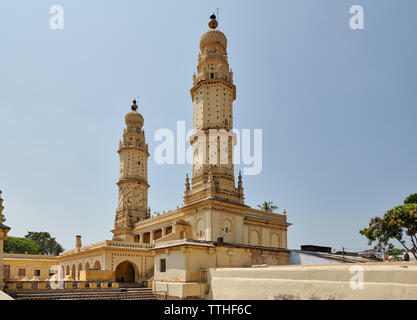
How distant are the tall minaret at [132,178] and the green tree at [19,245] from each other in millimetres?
38165

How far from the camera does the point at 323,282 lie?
1675 cm

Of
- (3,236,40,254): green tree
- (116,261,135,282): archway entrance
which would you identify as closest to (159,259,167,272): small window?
(116,261,135,282): archway entrance

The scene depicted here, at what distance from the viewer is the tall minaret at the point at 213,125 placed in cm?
3847

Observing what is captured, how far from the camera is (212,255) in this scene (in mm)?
26609

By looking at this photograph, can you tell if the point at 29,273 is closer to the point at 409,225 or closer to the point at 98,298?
the point at 98,298

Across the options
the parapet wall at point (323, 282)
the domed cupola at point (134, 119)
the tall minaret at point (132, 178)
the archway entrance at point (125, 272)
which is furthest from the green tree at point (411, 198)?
the domed cupola at point (134, 119)

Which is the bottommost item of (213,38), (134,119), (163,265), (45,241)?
(45,241)

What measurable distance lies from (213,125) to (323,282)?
26.0 m

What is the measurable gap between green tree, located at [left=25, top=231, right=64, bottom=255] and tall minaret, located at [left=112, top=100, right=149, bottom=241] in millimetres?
46933

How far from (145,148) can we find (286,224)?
27.7 metres

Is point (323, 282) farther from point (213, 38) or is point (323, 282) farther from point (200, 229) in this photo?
point (213, 38)

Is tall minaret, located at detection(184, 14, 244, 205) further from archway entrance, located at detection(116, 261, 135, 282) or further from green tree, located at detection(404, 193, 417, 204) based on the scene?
green tree, located at detection(404, 193, 417, 204)

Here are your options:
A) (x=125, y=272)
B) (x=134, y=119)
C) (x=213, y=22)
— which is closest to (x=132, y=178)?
(x=134, y=119)
